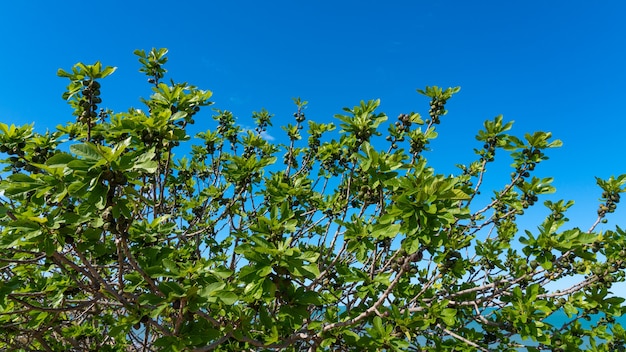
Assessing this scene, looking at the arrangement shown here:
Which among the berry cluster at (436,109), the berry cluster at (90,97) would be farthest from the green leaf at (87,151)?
the berry cluster at (436,109)

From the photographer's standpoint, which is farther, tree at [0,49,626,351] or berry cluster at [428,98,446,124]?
berry cluster at [428,98,446,124]

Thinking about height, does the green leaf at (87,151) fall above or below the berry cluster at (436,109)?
below

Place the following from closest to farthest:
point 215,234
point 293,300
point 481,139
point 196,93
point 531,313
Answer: point 293,300 → point 531,313 → point 196,93 → point 481,139 → point 215,234

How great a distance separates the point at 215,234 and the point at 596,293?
4.46 m

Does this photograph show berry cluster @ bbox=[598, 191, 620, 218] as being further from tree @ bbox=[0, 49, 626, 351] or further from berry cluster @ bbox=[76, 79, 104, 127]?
berry cluster @ bbox=[76, 79, 104, 127]

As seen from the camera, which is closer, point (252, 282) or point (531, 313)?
point (252, 282)

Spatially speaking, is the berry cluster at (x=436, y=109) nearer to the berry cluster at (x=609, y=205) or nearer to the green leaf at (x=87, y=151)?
the berry cluster at (x=609, y=205)

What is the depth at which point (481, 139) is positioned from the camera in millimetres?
4559

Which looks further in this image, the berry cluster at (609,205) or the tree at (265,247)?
the berry cluster at (609,205)

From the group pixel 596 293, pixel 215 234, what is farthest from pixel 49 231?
pixel 596 293

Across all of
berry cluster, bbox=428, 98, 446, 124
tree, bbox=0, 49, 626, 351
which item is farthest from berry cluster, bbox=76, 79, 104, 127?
berry cluster, bbox=428, 98, 446, 124

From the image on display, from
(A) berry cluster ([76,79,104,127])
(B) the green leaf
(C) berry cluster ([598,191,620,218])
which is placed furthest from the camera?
(C) berry cluster ([598,191,620,218])

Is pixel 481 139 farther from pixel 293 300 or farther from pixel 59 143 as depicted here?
pixel 59 143

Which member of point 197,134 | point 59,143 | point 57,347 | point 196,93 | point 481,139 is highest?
point 197,134
